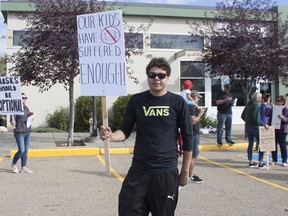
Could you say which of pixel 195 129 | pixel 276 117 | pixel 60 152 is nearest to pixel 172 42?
pixel 60 152

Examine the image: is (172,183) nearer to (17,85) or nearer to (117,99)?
(17,85)

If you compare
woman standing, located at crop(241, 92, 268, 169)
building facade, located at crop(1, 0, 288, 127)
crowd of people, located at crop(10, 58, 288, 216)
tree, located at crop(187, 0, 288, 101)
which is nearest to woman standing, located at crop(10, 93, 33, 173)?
woman standing, located at crop(241, 92, 268, 169)

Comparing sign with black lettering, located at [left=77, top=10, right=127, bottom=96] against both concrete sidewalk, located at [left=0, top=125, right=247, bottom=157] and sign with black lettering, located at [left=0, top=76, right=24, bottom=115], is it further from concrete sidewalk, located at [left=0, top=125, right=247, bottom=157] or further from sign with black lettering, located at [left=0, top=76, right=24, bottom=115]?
concrete sidewalk, located at [left=0, top=125, right=247, bottom=157]

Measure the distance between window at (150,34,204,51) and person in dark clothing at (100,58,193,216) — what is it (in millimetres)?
17977

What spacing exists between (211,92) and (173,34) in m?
3.71

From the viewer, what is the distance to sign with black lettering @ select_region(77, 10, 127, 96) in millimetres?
5027

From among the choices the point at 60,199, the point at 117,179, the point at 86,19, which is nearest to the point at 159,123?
the point at 86,19

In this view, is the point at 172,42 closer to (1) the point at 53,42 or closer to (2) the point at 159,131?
(1) the point at 53,42

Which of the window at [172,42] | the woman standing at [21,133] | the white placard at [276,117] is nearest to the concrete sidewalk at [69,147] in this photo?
the woman standing at [21,133]

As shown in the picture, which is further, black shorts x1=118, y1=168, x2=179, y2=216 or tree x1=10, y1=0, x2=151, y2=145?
tree x1=10, y1=0, x2=151, y2=145

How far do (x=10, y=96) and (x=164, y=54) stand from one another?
13.0 meters

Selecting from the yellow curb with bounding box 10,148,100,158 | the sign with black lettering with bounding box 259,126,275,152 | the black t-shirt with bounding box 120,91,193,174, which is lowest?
the yellow curb with bounding box 10,148,100,158

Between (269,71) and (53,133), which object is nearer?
(269,71)

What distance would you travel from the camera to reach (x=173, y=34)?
71.4ft
